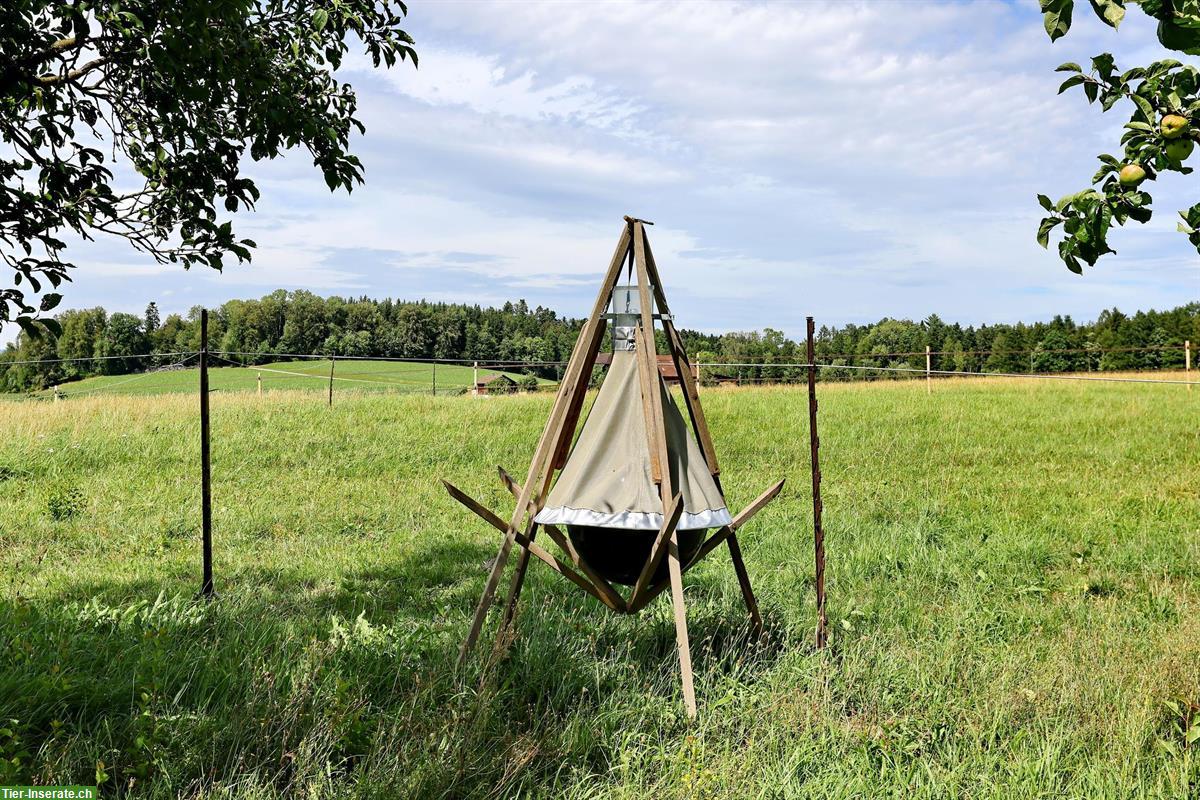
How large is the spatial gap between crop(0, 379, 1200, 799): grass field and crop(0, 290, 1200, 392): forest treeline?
101 feet

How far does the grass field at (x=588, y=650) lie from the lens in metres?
3.11

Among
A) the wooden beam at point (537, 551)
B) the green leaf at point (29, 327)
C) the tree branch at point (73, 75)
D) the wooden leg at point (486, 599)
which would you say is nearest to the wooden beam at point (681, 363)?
the wooden beam at point (537, 551)

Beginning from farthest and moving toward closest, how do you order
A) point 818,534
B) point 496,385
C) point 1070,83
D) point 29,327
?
point 496,385, point 818,534, point 29,327, point 1070,83

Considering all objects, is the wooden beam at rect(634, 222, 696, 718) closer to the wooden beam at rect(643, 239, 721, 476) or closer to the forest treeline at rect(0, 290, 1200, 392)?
the wooden beam at rect(643, 239, 721, 476)

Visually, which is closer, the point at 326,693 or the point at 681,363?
the point at 326,693

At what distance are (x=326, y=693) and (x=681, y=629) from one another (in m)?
1.62

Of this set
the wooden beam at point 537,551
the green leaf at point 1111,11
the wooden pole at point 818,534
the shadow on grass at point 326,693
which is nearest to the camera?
the green leaf at point 1111,11

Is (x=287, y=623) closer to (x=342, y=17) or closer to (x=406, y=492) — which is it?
(x=342, y=17)

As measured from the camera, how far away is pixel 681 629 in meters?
3.58

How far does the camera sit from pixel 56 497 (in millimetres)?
8812

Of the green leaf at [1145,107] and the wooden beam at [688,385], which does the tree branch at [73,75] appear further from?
the green leaf at [1145,107]

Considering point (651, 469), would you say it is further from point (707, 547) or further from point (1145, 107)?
point (1145, 107)

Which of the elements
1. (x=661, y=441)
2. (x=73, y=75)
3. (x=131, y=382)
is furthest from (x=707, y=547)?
(x=131, y=382)

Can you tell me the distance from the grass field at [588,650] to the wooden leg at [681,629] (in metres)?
0.14
